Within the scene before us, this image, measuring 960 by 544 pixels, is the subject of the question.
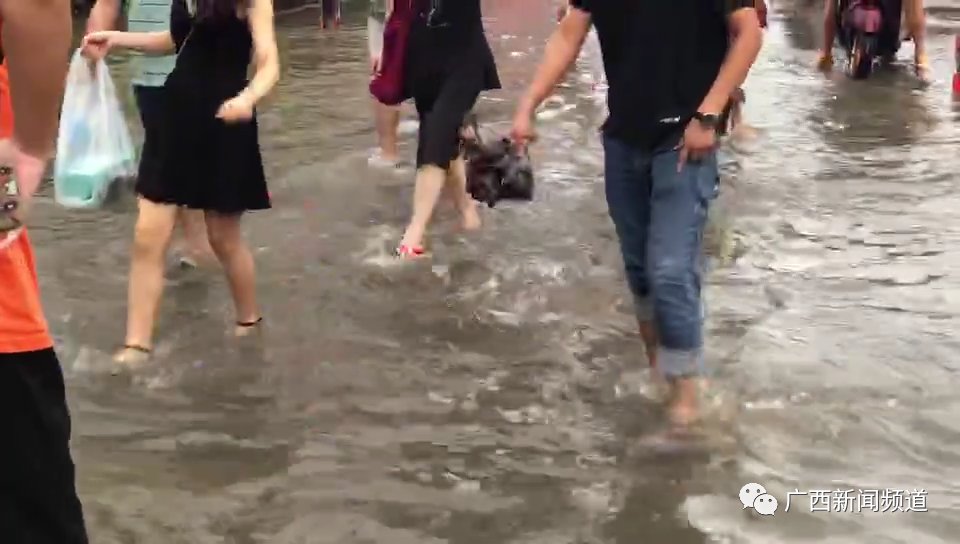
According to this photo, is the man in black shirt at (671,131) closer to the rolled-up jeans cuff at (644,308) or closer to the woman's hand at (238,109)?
the rolled-up jeans cuff at (644,308)

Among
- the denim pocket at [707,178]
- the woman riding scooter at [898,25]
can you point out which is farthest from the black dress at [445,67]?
the woman riding scooter at [898,25]

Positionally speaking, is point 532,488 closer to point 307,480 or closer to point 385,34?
point 307,480

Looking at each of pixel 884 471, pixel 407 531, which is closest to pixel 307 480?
pixel 407 531

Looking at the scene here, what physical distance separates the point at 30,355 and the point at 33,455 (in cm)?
19

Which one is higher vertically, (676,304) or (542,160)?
(676,304)

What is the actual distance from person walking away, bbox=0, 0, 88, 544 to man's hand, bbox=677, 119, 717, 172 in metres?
2.19

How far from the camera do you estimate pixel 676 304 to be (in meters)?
4.20

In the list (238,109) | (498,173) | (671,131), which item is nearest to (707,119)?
(671,131)

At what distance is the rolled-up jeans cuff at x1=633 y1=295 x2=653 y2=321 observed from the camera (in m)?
4.57

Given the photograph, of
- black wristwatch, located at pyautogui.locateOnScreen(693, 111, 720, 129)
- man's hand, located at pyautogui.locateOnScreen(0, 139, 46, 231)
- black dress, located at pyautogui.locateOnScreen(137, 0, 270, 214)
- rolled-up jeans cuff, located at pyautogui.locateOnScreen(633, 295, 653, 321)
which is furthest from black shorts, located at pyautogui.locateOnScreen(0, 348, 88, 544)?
black dress, located at pyautogui.locateOnScreen(137, 0, 270, 214)

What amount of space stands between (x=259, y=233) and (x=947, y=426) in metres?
3.98

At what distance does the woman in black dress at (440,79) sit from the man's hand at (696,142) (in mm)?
2459

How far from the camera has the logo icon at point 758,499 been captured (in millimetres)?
3846

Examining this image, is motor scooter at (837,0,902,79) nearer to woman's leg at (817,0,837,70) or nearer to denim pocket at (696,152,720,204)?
woman's leg at (817,0,837,70)
